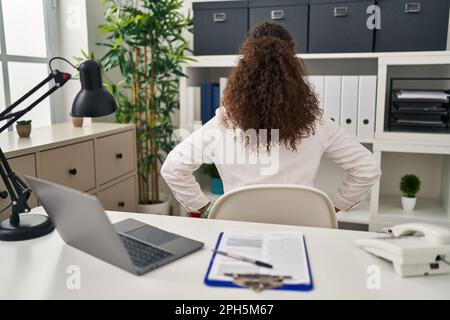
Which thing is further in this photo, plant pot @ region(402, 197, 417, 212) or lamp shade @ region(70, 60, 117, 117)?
plant pot @ region(402, 197, 417, 212)

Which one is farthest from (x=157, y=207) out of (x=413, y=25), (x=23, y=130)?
(x=413, y=25)

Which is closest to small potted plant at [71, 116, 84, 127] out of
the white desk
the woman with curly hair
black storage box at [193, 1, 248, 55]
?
black storage box at [193, 1, 248, 55]

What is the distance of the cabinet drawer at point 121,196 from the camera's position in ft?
8.04

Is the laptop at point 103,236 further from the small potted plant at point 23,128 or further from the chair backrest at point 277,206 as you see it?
the small potted plant at point 23,128

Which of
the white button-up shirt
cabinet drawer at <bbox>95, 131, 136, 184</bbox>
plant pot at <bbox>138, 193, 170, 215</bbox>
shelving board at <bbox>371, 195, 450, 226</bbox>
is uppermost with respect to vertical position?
the white button-up shirt

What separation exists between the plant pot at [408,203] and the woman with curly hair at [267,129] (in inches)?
45.6

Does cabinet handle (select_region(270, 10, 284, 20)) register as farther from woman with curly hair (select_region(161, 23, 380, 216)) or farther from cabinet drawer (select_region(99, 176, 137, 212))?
cabinet drawer (select_region(99, 176, 137, 212))

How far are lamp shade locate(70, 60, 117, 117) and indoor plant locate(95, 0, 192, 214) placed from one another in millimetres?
1574

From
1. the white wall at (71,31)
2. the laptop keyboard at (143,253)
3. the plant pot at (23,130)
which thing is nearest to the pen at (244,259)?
the laptop keyboard at (143,253)

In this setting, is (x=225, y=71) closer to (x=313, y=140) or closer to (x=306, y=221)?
(x=313, y=140)

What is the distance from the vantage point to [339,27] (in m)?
2.47

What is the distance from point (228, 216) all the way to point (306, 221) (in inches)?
9.1

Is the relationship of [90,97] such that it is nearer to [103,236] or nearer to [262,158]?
[103,236]

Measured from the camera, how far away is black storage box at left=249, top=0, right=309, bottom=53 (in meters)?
2.51
